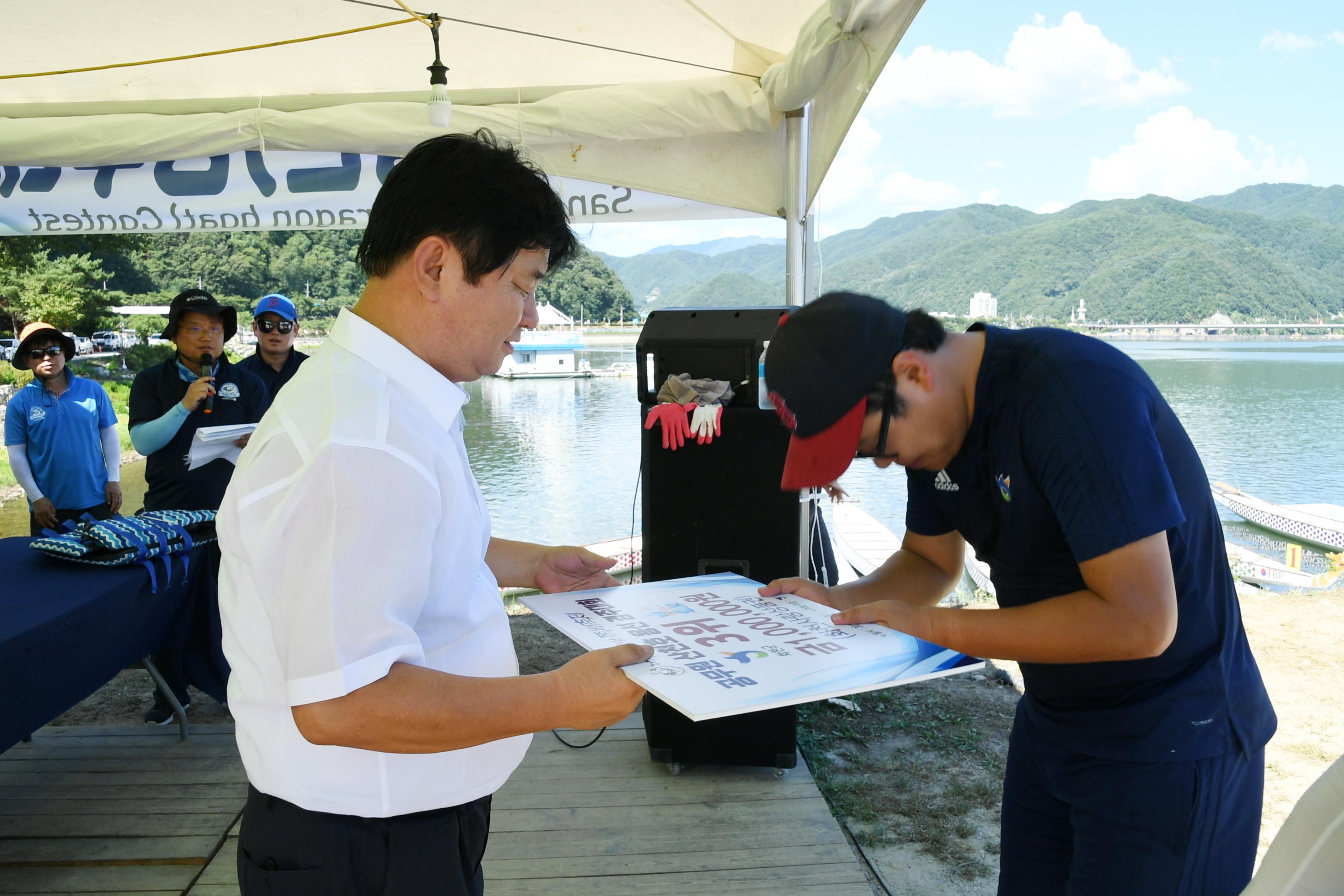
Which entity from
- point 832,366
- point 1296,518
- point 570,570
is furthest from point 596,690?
point 1296,518

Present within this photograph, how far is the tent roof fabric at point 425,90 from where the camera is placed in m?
3.54

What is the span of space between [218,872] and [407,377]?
2387 mm

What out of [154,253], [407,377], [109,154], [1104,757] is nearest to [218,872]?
[407,377]

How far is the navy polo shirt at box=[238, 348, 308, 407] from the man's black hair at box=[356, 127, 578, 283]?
3.64m

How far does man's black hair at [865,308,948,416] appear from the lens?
114 cm

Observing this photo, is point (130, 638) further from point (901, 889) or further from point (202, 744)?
point (901, 889)

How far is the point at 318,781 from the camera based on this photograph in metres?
0.93

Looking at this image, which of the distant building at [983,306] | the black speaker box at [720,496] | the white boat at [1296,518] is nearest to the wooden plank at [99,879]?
the black speaker box at [720,496]

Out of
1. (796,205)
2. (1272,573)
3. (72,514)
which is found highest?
(796,205)

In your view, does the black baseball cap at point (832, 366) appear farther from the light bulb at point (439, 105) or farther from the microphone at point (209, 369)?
the microphone at point (209, 369)

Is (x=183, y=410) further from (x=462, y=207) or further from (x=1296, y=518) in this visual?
(x=1296, y=518)

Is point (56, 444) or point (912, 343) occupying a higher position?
point (912, 343)

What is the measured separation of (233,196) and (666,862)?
3.68 m

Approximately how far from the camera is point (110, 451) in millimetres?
4629
